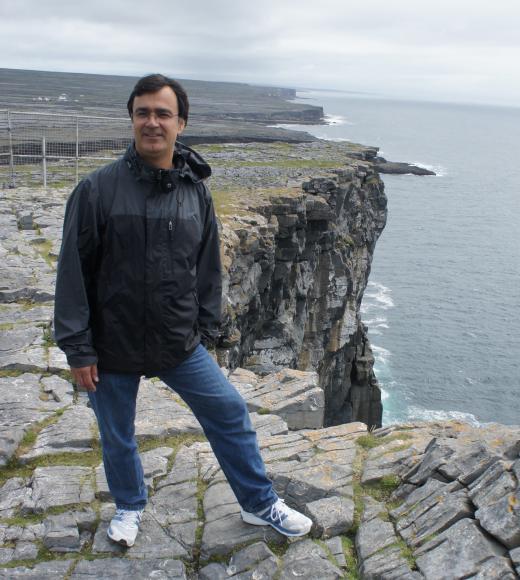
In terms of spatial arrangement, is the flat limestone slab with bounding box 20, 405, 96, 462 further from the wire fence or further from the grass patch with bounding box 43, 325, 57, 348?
the wire fence

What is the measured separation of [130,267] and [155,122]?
1.19m

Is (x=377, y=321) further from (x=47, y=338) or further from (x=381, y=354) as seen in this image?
(x=47, y=338)

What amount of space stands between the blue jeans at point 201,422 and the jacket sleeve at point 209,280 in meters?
0.32

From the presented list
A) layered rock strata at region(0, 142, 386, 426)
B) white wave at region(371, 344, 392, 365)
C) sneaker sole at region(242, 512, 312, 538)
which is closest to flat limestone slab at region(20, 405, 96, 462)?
layered rock strata at region(0, 142, 386, 426)

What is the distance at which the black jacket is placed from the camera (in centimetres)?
504

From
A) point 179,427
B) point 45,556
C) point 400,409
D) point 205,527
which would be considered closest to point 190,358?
point 205,527

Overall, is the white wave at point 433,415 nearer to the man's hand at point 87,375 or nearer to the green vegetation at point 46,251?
the green vegetation at point 46,251

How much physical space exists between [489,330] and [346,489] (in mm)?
49793

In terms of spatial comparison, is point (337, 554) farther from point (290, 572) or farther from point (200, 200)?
point (200, 200)

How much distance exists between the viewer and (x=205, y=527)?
20.2 ft

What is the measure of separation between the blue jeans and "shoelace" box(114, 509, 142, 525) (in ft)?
0.40

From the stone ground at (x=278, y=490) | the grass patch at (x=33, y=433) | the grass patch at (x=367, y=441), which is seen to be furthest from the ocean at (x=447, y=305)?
the grass patch at (x=33, y=433)

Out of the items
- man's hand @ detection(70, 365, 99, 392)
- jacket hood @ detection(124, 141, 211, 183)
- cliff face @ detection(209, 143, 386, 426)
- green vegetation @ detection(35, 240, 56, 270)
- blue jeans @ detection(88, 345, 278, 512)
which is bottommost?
cliff face @ detection(209, 143, 386, 426)

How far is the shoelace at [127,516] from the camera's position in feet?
19.4
